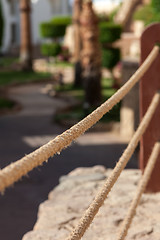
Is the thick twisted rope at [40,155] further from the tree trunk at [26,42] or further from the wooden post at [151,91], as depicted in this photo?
the tree trunk at [26,42]

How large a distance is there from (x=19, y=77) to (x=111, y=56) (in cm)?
520

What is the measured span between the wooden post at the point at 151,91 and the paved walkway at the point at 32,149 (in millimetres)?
1307

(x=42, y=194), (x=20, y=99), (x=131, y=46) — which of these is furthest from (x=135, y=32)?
(x=42, y=194)

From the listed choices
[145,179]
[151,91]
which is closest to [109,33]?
[151,91]

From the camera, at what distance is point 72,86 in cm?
1964

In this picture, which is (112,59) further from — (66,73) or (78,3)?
(66,73)

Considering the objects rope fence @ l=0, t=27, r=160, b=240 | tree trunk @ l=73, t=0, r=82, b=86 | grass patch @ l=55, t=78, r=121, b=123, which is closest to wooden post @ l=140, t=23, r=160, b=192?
rope fence @ l=0, t=27, r=160, b=240

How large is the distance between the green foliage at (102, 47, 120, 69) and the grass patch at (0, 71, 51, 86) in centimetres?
362

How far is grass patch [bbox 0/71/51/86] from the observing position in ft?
70.1

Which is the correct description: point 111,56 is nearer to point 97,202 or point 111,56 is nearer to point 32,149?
point 32,149

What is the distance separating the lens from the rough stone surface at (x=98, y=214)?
3.54 meters

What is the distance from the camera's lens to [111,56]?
63.6ft

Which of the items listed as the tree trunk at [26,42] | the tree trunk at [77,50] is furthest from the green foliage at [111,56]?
the tree trunk at [26,42]

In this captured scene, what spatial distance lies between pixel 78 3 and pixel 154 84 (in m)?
15.7
